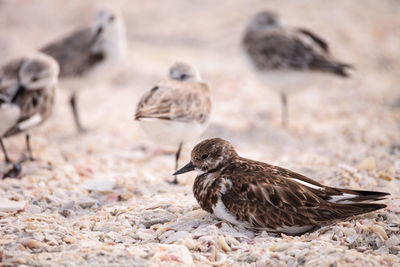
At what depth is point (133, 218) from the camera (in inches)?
138

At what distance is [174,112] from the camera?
4.25 meters

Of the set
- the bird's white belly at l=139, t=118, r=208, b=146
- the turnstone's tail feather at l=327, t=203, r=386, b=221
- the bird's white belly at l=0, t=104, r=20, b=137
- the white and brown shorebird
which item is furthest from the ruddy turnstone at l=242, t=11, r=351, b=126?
the bird's white belly at l=0, t=104, r=20, b=137

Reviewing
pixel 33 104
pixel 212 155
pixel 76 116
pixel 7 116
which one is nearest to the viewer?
pixel 212 155

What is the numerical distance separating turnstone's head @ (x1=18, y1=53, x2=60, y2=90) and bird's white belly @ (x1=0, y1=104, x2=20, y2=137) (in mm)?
397

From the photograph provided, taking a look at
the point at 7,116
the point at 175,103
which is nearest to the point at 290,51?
the point at 175,103

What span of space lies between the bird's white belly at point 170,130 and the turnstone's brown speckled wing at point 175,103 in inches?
1.9

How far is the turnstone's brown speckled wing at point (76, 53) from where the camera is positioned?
626 centimetres

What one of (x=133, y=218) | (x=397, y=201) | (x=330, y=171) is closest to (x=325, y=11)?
(x=330, y=171)

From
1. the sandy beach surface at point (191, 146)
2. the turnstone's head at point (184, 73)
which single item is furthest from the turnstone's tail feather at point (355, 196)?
the turnstone's head at point (184, 73)

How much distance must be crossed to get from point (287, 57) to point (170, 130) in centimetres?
270

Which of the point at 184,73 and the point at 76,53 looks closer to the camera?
the point at 184,73

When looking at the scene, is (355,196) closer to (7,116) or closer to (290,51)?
(7,116)

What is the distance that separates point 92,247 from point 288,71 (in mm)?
4209

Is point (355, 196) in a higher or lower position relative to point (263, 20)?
lower
